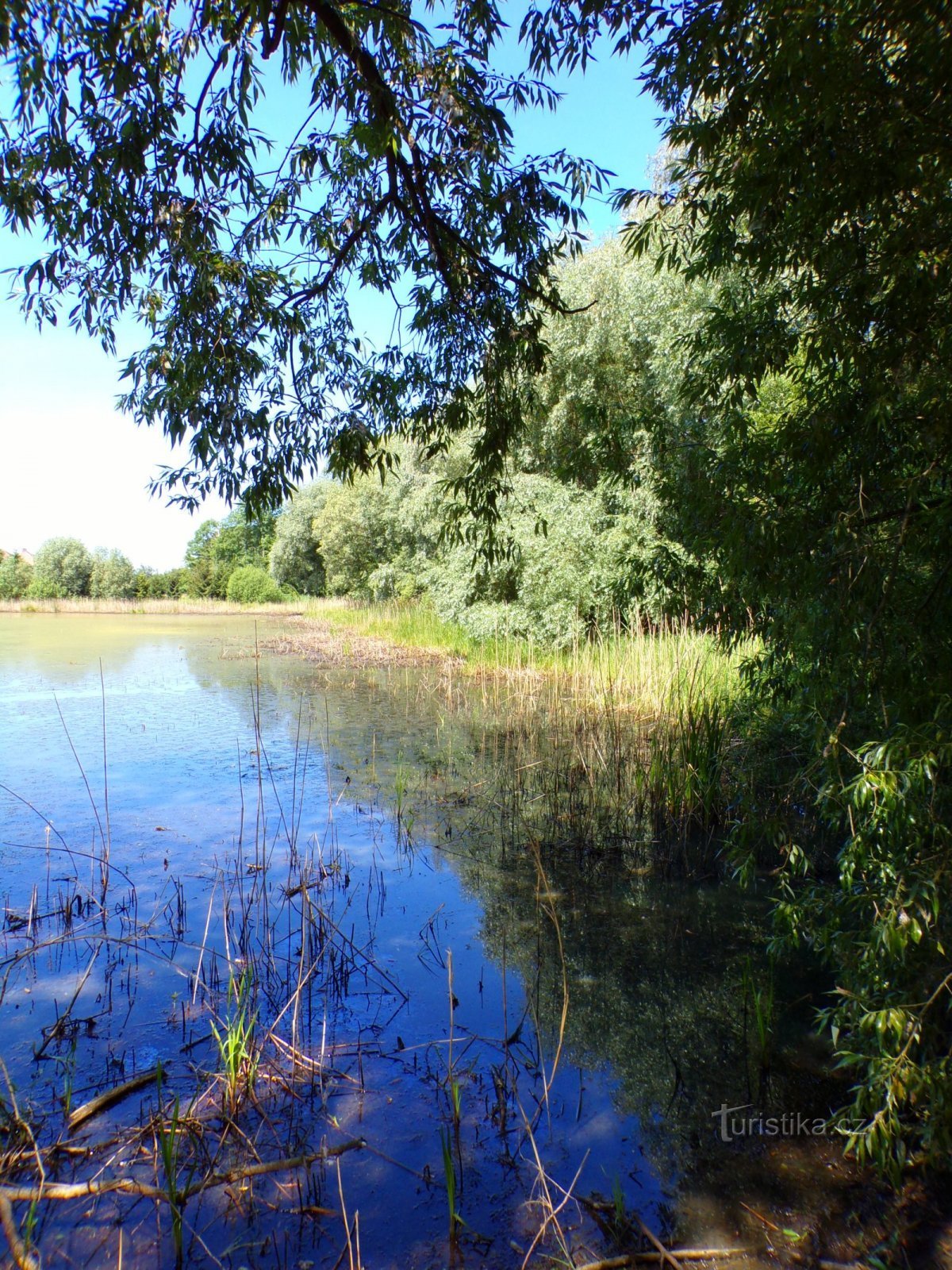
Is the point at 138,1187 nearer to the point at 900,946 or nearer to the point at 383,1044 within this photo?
the point at 383,1044

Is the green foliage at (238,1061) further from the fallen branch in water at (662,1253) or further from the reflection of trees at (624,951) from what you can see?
the fallen branch in water at (662,1253)

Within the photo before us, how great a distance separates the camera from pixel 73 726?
9.17 meters

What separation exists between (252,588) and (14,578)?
14.7 metres

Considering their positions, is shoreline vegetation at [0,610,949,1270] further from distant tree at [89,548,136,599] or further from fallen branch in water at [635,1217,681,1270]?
distant tree at [89,548,136,599]

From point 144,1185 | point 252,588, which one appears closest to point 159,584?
point 252,588

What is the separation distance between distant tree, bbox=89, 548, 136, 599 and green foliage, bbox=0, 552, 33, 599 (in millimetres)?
3476

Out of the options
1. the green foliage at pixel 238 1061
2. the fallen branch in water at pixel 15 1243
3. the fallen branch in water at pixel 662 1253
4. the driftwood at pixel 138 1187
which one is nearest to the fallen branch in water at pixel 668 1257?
the fallen branch in water at pixel 662 1253

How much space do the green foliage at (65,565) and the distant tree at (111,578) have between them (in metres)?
0.50

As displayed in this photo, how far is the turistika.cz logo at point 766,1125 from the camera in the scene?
8.64ft

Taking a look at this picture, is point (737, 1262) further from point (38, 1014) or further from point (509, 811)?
point (509, 811)

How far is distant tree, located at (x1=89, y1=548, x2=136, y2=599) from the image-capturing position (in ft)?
156

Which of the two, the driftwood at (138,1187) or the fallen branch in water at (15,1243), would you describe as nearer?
the fallen branch in water at (15,1243)

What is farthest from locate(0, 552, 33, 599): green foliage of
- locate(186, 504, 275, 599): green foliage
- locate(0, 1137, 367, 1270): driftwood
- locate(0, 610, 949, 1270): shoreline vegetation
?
locate(0, 1137, 367, 1270): driftwood

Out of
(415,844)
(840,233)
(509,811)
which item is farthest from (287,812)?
(840,233)
